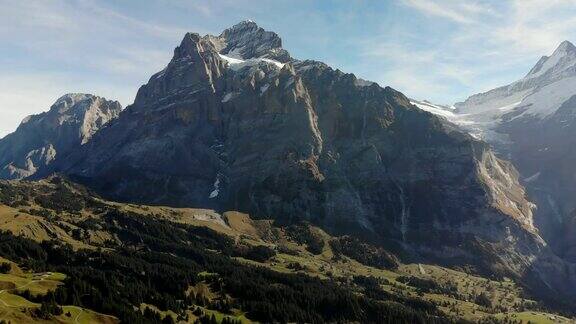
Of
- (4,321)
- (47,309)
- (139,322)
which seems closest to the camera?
(4,321)

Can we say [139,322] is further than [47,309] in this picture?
Yes

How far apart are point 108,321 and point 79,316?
9237 mm

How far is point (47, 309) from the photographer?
18625 centimetres

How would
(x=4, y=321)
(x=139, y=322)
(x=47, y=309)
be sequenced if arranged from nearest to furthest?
(x=4, y=321) → (x=47, y=309) → (x=139, y=322)

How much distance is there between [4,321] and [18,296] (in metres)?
33.1

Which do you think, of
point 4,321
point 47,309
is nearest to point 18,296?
point 47,309

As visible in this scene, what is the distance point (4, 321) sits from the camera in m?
168

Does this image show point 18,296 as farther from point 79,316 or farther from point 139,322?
point 139,322

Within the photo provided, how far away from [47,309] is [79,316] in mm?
11340

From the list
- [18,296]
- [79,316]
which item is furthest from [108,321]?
[18,296]

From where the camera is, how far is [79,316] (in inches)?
7638

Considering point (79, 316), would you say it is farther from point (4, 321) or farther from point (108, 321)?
point (4, 321)

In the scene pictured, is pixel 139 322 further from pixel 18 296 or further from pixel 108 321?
pixel 18 296

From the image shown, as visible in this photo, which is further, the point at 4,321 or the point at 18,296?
the point at 18,296
